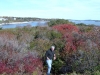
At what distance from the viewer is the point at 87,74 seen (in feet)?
46.2

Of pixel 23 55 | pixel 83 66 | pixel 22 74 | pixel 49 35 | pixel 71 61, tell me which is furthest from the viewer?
pixel 49 35

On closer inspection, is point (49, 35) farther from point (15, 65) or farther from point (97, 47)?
point (15, 65)

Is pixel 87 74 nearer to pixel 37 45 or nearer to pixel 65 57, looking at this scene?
pixel 65 57

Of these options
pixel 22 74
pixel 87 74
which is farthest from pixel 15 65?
pixel 87 74

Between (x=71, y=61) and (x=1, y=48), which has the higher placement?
(x=1, y=48)

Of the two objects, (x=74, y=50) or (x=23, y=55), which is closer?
(x=23, y=55)

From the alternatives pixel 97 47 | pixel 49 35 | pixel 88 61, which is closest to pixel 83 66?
pixel 88 61

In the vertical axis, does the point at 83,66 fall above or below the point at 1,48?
below

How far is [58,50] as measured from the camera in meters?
19.7

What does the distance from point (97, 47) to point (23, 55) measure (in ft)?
17.0

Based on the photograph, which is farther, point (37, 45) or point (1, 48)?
point (37, 45)

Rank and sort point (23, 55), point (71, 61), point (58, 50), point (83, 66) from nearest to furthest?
point (23, 55) < point (83, 66) < point (71, 61) < point (58, 50)

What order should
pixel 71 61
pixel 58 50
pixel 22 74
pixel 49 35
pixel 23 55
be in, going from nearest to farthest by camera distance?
pixel 22 74 < pixel 23 55 < pixel 71 61 < pixel 58 50 < pixel 49 35

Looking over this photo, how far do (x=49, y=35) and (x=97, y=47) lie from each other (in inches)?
398
